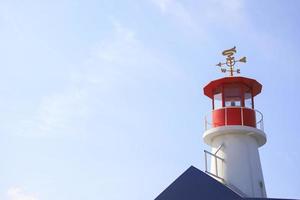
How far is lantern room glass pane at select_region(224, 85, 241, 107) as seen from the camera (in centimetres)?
2292

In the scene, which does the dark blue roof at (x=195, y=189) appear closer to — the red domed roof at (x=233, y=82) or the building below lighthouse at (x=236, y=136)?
the building below lighthouse at (x=236, y=136)

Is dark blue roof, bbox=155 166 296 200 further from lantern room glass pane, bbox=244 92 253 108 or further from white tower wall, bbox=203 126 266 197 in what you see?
lantern room glass pane, bbox=244 92 253 108

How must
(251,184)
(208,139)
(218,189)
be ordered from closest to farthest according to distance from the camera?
(218,189), (251,184), (208,139)

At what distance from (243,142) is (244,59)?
390cm

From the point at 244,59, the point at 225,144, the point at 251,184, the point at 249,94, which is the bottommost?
the point at 251,184

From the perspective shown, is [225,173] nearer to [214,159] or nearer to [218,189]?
[214,159]

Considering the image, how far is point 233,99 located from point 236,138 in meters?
1.88

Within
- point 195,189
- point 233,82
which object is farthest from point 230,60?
point 195,189

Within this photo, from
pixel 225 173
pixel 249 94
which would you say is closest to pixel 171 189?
pixel 225 173

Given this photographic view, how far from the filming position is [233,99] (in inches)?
905

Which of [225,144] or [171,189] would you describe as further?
[225,144]

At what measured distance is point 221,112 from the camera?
73.2 feet

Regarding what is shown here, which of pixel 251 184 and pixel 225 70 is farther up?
pixel 225 70

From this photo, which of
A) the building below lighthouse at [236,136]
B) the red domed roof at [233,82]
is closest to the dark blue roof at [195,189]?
the building below lighthouse at [236,136]
